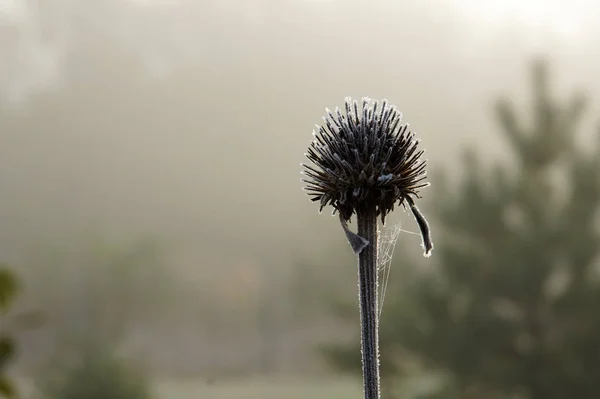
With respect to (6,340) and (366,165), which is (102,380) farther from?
(366,165)

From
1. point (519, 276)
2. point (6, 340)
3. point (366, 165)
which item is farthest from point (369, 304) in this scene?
point (519, 276)

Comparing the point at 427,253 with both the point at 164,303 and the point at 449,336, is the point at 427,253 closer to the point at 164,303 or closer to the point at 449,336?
the point at 449,336

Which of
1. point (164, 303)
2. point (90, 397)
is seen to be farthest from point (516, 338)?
point (164, 303)

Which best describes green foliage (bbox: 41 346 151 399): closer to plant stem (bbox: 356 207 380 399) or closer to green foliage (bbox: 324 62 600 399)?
green foliage (bbox: 324 62 600 399)

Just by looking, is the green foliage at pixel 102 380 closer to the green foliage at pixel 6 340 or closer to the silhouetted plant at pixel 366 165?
the green foliage at pixel 6 340

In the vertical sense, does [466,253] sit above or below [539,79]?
below

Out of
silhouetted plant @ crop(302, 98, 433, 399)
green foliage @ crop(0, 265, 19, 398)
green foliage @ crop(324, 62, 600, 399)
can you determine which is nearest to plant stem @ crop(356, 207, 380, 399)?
silhouetted plant @ crop(302, 98, 433, 399)

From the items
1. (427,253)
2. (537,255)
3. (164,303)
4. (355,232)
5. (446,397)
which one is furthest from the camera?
(164,303)
